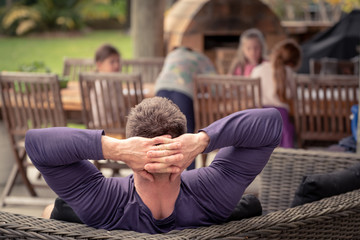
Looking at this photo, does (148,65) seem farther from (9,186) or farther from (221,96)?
(9,186)

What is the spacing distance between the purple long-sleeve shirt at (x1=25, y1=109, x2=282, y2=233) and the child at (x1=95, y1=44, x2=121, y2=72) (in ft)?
9.23

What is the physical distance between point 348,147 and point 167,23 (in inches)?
172

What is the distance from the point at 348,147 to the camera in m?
3.44

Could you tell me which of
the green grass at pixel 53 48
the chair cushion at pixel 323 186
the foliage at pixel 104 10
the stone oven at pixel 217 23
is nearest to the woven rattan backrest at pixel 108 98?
the chair cushion at pixel 323 186

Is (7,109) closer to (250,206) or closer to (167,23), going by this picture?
(250,206)

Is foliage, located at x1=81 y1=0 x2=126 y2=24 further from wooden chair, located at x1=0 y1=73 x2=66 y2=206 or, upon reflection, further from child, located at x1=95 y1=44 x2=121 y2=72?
wooden chair, located at x1=0 y1=73 x2=66 y2=206

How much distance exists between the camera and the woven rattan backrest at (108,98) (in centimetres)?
395

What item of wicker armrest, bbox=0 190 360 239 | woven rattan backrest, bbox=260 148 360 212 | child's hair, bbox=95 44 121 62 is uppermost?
child's hair, bbox=95 44 121 62

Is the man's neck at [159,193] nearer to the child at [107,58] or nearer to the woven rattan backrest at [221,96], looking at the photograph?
the woven rattan backrest at [221,96]

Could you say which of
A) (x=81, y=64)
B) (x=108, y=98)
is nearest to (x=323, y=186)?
(x=108, y=98)

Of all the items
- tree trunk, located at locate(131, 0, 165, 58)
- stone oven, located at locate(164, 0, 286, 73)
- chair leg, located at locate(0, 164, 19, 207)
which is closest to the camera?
chair leg, located at locate(0, 164, 19, 207)

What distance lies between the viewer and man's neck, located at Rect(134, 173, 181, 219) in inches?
68.9

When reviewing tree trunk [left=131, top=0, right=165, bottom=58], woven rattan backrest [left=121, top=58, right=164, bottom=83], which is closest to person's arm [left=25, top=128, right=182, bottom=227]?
woven rattan backrest [left=121, top=58, right=164, bottom=83]

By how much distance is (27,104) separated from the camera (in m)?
4.04
